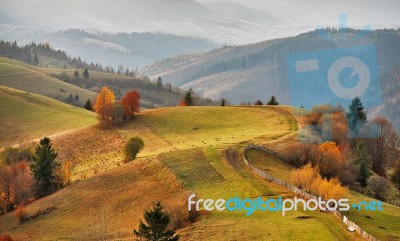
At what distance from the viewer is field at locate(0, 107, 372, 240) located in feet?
161

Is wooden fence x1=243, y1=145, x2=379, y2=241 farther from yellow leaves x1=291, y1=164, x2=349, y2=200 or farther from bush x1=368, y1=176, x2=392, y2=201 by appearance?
bush x1=368, y1=176, x2=392, y2=201

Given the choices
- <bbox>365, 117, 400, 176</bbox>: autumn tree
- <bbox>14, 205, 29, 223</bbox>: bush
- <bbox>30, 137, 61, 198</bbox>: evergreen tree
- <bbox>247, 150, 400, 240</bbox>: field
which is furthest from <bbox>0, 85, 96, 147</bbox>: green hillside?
<bbox>247, 150, 400, 240</bbox>: field

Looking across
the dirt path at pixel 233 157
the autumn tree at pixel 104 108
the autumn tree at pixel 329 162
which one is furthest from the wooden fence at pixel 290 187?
the autumn tree at pixel 104 108

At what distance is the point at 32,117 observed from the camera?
151 meters

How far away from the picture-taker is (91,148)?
11125 centimetres

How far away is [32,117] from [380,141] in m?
104

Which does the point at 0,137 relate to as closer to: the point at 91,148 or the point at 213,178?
the point at 91,148

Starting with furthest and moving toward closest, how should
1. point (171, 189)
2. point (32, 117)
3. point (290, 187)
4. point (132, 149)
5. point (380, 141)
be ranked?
1. point (32, 117)
2. point (380, 141)
3. point (132, 149)
4. point (171, 189)
5. point (290, 187)

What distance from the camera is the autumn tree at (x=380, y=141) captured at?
110 meters

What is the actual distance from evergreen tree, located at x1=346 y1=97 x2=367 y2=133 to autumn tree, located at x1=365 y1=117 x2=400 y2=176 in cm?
262

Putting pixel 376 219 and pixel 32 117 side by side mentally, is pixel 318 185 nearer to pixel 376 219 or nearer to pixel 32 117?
pixel 376 219

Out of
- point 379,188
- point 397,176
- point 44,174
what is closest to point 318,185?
point 379,188

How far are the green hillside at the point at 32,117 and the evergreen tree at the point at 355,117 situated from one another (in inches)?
2922

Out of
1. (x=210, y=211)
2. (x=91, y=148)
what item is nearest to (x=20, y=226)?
(x=210, y=211)
